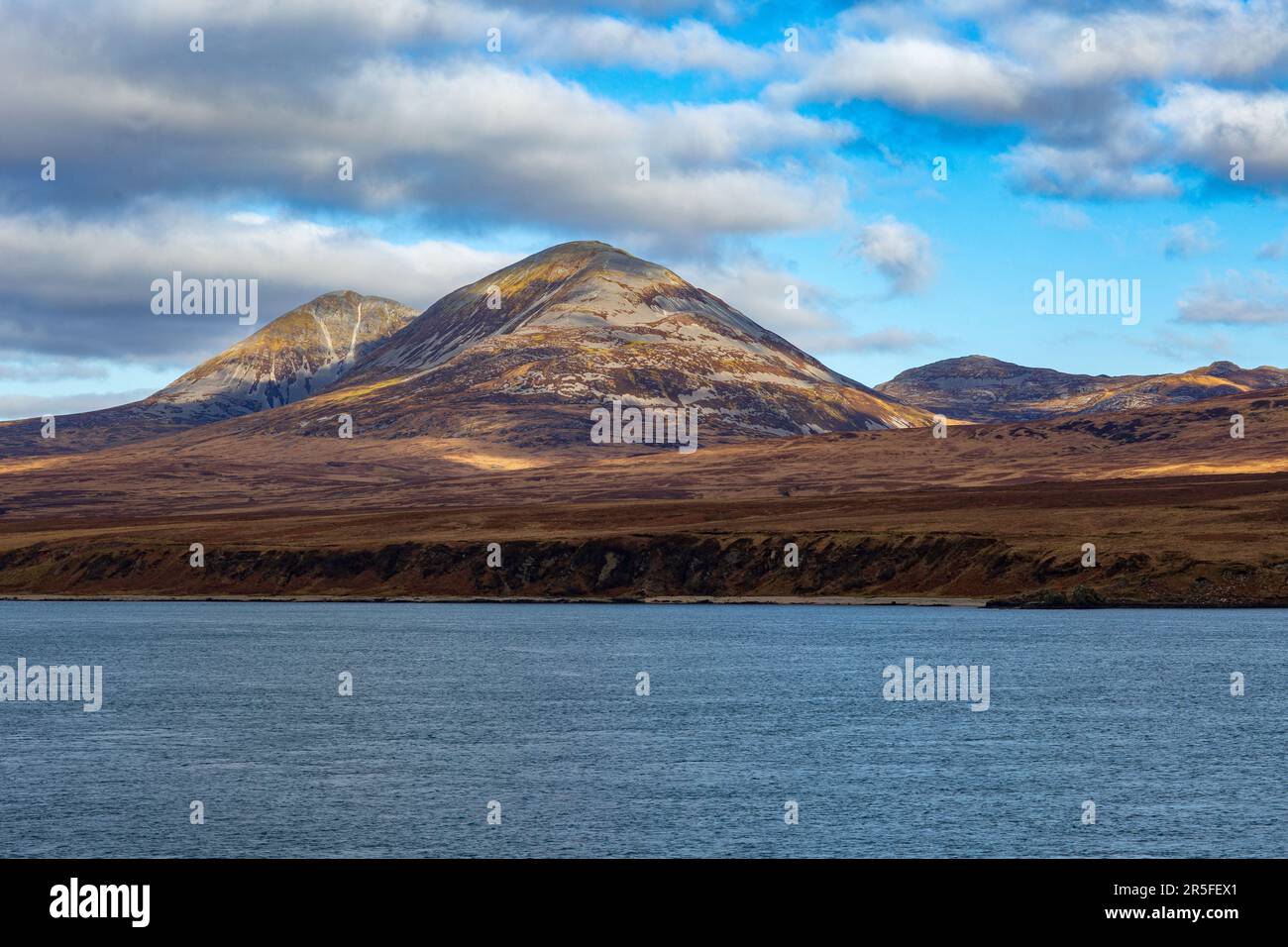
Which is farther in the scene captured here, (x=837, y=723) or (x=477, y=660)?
(x=477, y=660)
